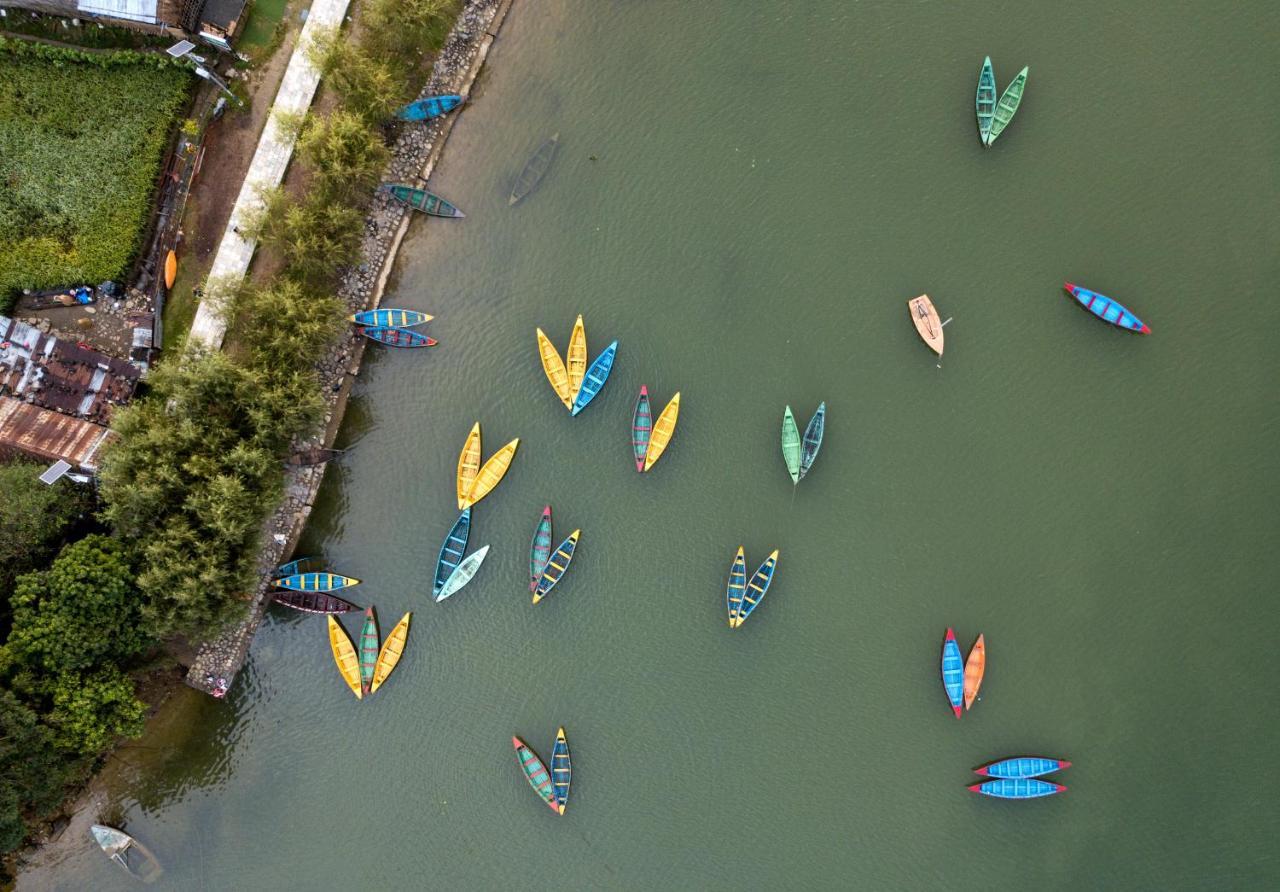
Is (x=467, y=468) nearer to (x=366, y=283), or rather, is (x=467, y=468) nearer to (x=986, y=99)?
(x=366, y=283)

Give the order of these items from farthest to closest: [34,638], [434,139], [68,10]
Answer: [434,139], [68,10], [34,638]

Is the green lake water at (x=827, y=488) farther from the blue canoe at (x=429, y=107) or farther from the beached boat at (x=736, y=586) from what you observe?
the blue canoe at (x=429, y=107)

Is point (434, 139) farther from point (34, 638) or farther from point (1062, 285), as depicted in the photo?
point (1062, 285)

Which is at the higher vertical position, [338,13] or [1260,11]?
[1260,11]

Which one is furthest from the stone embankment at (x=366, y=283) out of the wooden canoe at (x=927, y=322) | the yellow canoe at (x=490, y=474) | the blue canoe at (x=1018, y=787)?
the blue canoe at (x=1018, y=787)

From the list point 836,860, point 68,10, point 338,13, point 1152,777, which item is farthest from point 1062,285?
point 68,10

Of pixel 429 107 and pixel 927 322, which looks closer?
pixel 429 107

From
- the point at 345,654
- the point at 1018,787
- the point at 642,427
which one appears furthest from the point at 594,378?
the point at 1018,787
